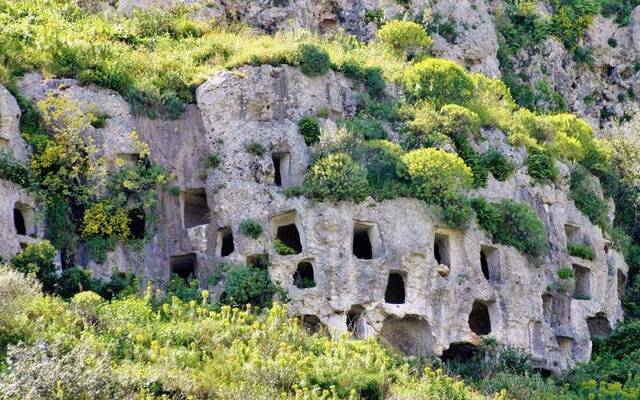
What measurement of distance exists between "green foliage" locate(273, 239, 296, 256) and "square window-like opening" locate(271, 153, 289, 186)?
2.28m

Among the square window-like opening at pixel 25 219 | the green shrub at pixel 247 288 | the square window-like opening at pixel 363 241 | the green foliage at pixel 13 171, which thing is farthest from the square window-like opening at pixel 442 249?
the green foliage at pixel 13 171

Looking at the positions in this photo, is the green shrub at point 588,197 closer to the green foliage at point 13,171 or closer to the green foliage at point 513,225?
the green foliage at point 513,225

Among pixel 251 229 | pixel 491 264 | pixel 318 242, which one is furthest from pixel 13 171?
pixel 491 264

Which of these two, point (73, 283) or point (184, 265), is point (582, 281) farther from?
point (73, 283)

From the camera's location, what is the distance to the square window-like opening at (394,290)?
102 feet

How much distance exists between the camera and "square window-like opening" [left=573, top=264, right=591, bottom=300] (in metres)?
33.7

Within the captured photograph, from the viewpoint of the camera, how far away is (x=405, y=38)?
40.2 meters

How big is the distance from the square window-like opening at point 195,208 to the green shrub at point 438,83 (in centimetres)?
805

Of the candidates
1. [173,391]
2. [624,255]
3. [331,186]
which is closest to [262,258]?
[331,186]

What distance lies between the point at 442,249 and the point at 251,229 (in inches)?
229

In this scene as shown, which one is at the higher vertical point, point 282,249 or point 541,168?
point 541,168

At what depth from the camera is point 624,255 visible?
3666 cm

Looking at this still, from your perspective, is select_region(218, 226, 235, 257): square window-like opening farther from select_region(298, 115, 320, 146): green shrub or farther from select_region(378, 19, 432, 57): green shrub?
select_region(378, 19, 432, 57): green shrub

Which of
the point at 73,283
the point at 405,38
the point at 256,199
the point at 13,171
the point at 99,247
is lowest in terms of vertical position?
the point at 73,283
